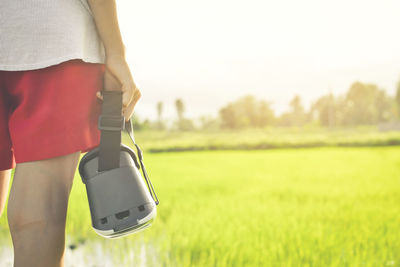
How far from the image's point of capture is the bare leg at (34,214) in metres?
0.72

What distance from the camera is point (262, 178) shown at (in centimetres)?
566

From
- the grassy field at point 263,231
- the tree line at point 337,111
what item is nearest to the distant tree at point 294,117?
the tree line at point 337,111

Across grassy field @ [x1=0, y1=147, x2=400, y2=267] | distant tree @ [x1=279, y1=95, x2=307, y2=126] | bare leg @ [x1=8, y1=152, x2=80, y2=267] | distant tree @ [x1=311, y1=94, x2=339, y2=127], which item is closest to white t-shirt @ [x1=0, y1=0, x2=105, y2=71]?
bare leg @ [x1=8, y1=152, x2=80, y2=267]

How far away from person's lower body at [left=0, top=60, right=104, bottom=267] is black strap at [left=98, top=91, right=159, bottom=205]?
41 millimetres

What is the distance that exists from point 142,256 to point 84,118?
1497 millimetres

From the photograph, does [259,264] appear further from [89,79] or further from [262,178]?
[262,178]

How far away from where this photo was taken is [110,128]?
773mm

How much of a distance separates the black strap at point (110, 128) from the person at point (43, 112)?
4 cm

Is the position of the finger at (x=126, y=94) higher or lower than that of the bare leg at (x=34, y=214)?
higher

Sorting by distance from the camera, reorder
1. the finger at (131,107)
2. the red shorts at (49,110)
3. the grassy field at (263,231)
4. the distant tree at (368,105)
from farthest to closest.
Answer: the distant tree at (368,105) < the grassy field at (263,231) < the finger at (131,107) < the red shorts at (49,110)

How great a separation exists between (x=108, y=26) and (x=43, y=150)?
336 mm

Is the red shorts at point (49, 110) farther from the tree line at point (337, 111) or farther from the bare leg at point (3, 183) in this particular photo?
the tree line at point (337, 111)

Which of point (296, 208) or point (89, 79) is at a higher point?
point (89, 79)

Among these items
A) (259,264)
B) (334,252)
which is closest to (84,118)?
(259,264)
